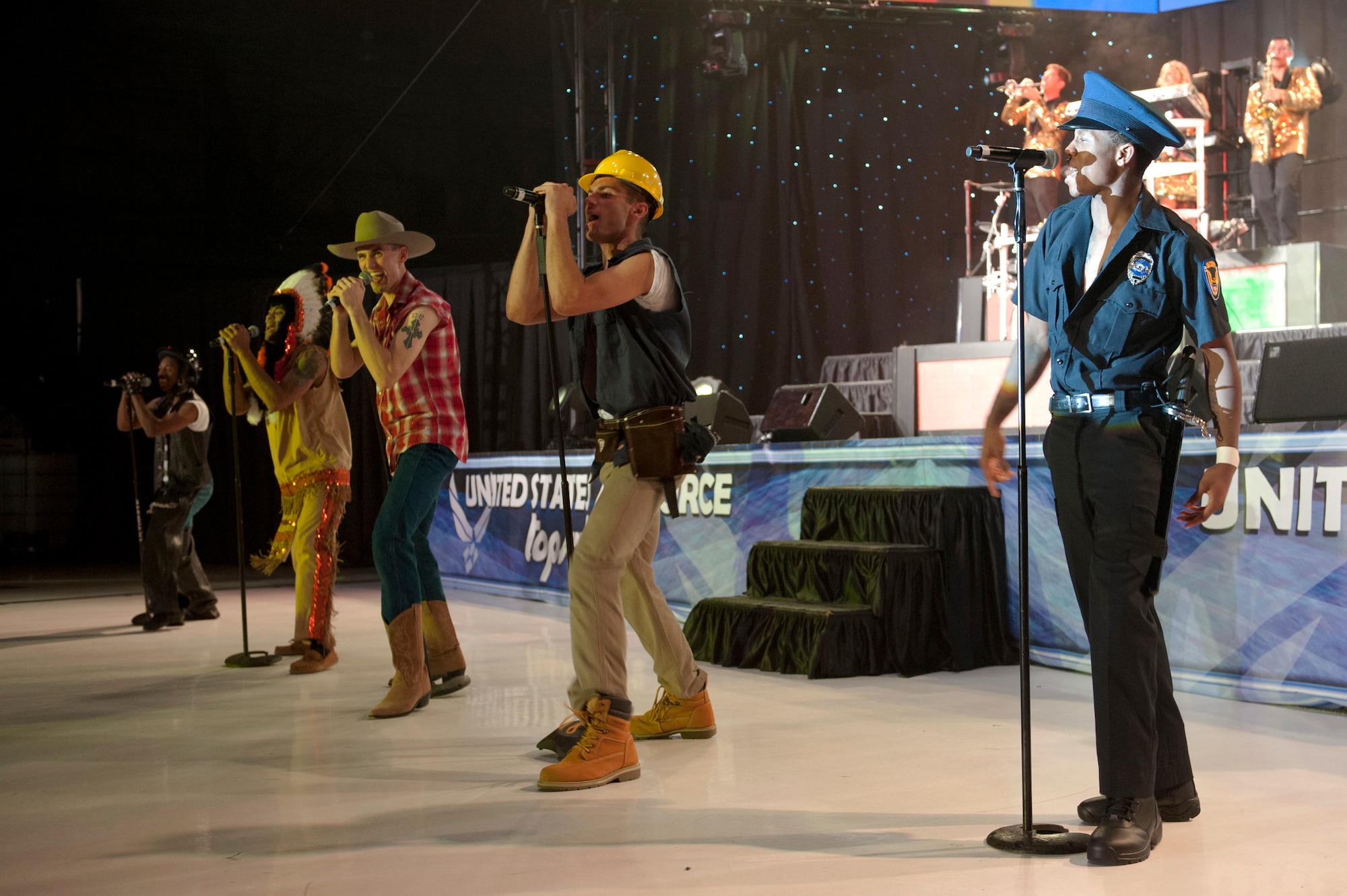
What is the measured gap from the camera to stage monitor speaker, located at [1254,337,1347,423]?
16.8ft

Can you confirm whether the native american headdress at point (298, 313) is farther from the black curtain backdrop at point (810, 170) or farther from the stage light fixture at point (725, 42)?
the stage light fixture at point (725, 42)

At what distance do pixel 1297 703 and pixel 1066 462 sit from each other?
216 centimetres

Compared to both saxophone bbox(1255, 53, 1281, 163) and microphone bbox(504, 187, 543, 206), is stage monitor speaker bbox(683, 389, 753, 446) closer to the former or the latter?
microphone bbox(504, 187, 543, 206)

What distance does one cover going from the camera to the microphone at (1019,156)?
2.39 metres

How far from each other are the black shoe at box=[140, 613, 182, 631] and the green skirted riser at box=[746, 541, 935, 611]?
11.9ft

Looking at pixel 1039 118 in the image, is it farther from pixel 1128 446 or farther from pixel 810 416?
pixel 1128 446

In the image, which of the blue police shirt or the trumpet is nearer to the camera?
the blue police shirt

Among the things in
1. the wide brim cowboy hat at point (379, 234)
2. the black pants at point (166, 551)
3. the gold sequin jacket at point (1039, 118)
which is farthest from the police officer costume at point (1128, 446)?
the gold sequin jacket at point (1039, 118)

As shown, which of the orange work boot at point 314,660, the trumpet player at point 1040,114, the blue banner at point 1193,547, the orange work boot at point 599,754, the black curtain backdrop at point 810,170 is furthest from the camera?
the trumpet player at point 1040,114

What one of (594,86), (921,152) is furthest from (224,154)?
(921,152)

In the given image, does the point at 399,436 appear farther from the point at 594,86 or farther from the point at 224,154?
the point at 224,154

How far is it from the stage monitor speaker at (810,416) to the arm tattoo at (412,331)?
3674 millimetres

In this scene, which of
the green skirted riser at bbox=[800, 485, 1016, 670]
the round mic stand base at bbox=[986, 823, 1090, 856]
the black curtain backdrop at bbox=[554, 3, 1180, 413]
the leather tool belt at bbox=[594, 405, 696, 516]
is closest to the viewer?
the round mic stand base at bbox=[986, 823, 1090, 856]

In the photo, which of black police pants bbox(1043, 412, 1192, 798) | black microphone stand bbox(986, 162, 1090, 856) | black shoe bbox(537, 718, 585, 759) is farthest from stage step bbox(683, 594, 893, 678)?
black police pants bbox(1043, 412, 1192, 798)
